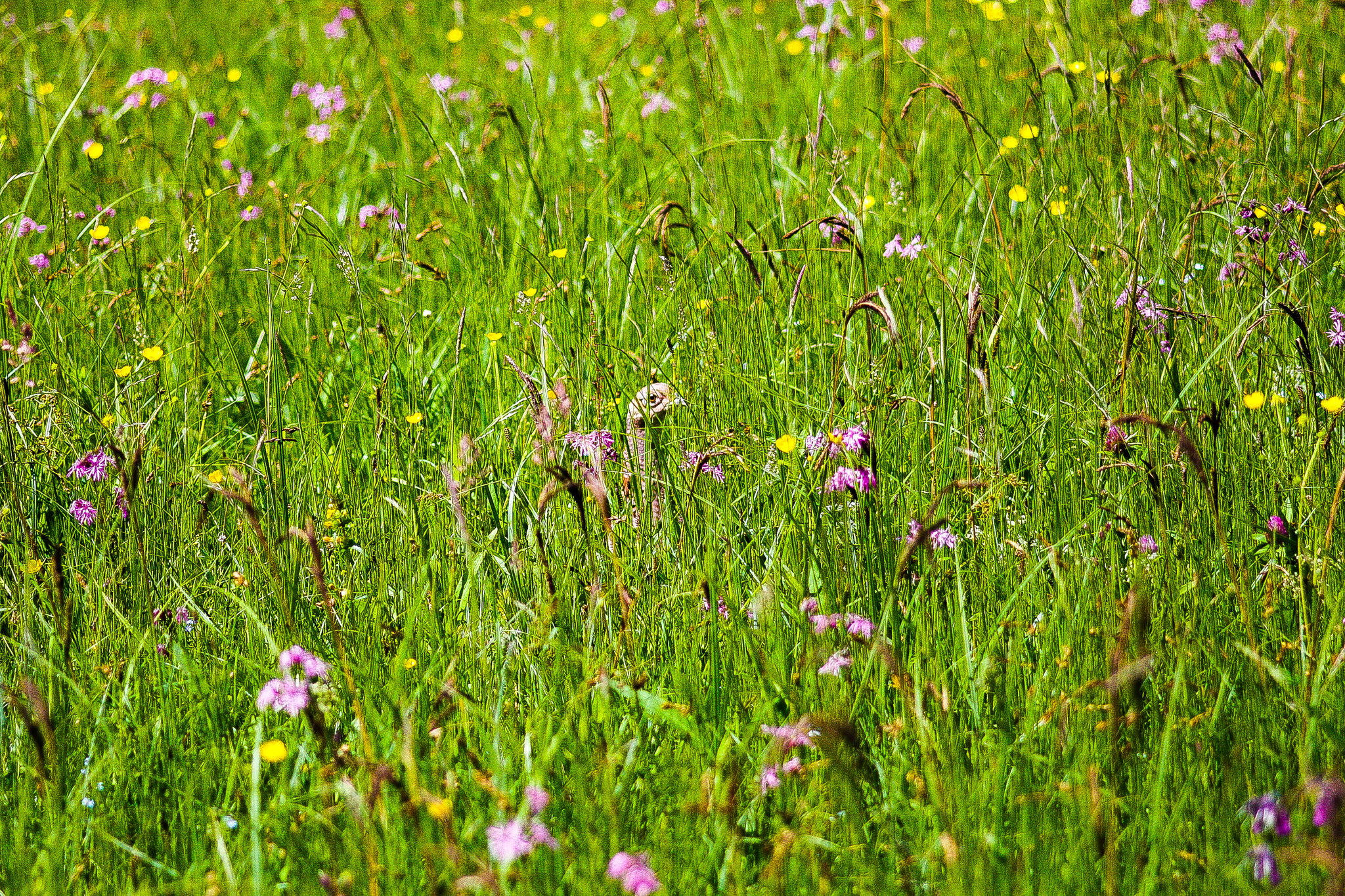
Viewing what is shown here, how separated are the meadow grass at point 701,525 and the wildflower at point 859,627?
0.02 meters

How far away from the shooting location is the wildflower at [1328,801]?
990 millimetres

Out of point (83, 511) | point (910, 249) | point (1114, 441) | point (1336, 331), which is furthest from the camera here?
point (910, 249)

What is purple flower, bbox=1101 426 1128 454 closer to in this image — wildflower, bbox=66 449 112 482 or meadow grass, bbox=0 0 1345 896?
meadow grass, bbox=0 0 1345 896

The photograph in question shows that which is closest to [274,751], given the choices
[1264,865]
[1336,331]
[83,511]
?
[83,511]

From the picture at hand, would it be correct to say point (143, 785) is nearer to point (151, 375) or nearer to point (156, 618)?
point (156, 618)

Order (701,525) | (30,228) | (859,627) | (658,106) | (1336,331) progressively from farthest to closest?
(658,106)
(30,228)
(1336,331)
(701,525)
(859,627)

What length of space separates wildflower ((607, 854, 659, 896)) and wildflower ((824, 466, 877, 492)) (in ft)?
2.40

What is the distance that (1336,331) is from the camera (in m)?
2.15

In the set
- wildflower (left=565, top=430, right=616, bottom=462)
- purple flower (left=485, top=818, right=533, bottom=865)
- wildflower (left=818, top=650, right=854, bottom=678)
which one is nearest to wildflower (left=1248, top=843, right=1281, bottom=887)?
wildflower (left=818, top=650, right=854, bottom=678)

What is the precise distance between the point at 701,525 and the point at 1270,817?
3.02ft

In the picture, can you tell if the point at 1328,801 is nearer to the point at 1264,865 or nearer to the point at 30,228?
the point at 1264,865

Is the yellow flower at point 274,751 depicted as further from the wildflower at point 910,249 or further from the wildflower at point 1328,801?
the wildflower at point 910,249

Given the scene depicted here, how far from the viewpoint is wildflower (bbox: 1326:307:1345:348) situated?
2.09 metres

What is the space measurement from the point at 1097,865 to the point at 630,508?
36.6 inches
